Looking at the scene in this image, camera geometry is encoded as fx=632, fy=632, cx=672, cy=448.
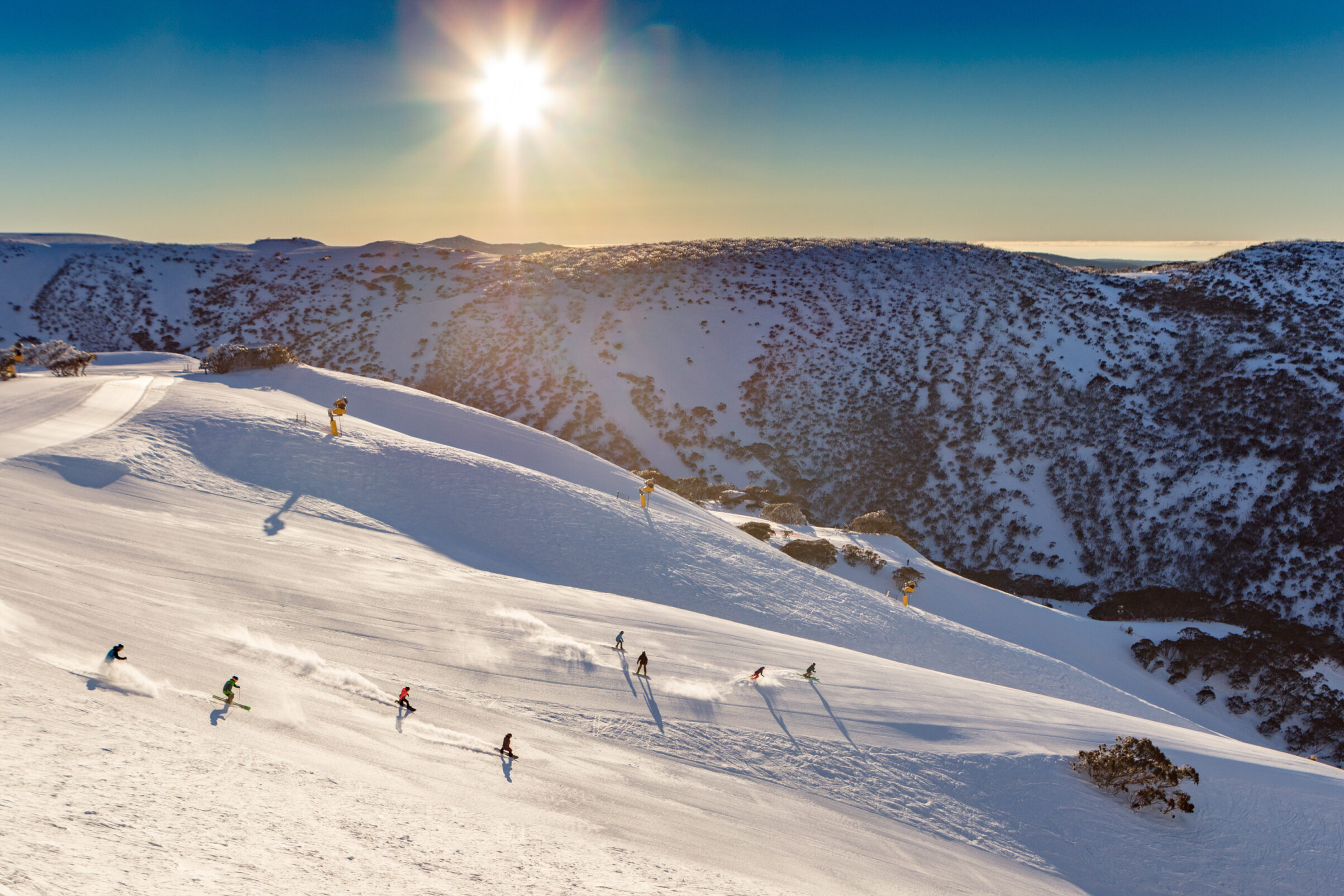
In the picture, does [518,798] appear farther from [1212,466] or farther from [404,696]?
[1212,466]

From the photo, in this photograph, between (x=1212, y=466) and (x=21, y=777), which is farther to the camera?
(x=1212, y=466)

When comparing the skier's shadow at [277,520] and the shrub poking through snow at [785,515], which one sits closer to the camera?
the skier's shadow at [277,520]

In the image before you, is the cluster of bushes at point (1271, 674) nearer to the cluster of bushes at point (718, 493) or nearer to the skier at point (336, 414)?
the cluster of bushes at point (718, 493)

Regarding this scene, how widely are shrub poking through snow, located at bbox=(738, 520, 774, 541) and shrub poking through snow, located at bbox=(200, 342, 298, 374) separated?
29.0m

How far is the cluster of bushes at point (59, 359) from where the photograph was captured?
116 ft

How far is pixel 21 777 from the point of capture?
768 centimetres

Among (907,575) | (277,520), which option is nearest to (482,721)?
(277,520)

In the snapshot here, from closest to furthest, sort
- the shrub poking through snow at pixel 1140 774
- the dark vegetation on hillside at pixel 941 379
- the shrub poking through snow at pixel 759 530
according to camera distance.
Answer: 1. the shrub poking through snow at pixel 1140 774
2. the shrub poking through snow at pixel 759 530
3. the dark vegetation on hillside at pixel 941 379

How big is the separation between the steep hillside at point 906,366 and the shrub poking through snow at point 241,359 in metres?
20.3

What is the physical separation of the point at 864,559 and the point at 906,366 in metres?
32.2

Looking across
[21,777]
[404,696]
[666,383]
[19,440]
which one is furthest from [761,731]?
[666,383]

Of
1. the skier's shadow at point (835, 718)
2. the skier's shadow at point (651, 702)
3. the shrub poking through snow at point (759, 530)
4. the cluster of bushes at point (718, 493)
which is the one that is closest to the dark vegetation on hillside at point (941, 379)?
the cluster of bushes at point (718, 493)

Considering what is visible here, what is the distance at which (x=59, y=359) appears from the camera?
36375 millimetres

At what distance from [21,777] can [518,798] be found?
6386mm
